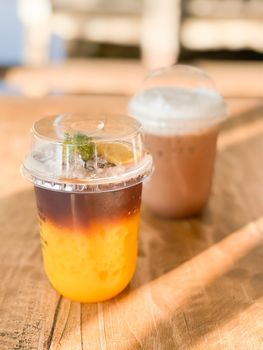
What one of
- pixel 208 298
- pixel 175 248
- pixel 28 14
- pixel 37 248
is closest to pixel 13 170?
pixel 37 248

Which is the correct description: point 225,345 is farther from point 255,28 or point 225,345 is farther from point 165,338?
point 255,28

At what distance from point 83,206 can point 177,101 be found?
333 mm

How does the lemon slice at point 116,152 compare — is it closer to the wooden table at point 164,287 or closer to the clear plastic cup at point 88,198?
the clear plastic cup at point 88,198

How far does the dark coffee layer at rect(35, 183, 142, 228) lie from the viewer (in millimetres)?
638

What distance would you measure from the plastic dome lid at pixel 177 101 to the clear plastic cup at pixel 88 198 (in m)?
0.16

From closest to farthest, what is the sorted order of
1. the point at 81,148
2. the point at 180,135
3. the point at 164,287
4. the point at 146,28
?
the point at 81,148
the point at 164,287
the point at 180,135
the point at 146,28

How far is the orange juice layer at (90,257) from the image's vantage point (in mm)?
662

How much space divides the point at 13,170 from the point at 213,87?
478 millimetres

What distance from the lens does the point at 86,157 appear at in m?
0.63

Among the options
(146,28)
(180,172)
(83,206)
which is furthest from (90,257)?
(146,28)

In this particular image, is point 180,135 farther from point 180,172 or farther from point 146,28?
point 146,28

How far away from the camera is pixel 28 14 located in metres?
2.99

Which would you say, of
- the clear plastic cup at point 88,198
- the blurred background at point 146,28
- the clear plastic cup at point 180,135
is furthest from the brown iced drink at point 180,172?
the blurred background at point 146,28

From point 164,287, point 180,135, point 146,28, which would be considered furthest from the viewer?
point 146,28
